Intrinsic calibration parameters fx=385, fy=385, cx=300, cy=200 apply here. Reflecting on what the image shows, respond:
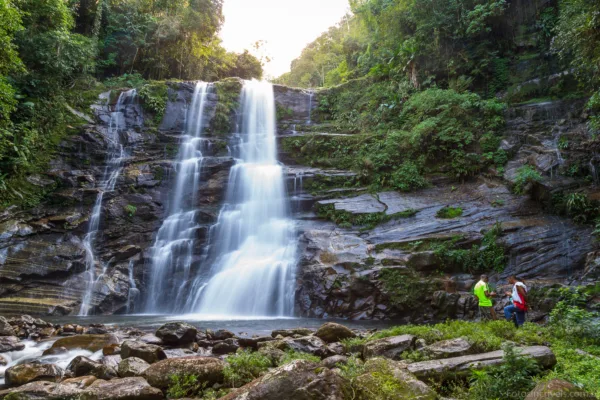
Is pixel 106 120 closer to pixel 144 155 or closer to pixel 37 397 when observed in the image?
pixel 144 155

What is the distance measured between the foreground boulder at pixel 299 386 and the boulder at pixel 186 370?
1408mm

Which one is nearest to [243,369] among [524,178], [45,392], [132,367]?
[132,367]

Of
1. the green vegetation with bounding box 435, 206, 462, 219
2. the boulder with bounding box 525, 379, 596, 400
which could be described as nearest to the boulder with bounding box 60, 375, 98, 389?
the boulder with bounding box 525, 379, 596, 400

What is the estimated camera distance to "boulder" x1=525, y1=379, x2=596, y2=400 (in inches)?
122

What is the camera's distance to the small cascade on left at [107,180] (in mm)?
15701

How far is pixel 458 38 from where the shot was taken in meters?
21.7

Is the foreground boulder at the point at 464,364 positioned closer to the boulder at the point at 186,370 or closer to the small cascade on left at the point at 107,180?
the boulder at the point at 186,370

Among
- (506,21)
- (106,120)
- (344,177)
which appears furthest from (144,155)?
(506,21)

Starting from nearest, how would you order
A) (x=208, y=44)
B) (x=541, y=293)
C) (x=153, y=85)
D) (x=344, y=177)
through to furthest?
(x=541, y=293) → (x=344, y=177) → (x=153, y=85) → (x=208, y=44)

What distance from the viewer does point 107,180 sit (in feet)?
64.7

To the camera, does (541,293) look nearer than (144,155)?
Yes

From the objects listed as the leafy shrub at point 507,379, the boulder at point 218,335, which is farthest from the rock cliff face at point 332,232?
the leafy shrub at point 507,379

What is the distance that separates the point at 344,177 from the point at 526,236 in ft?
27.8

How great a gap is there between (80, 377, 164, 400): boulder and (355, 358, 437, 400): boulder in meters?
2.73
